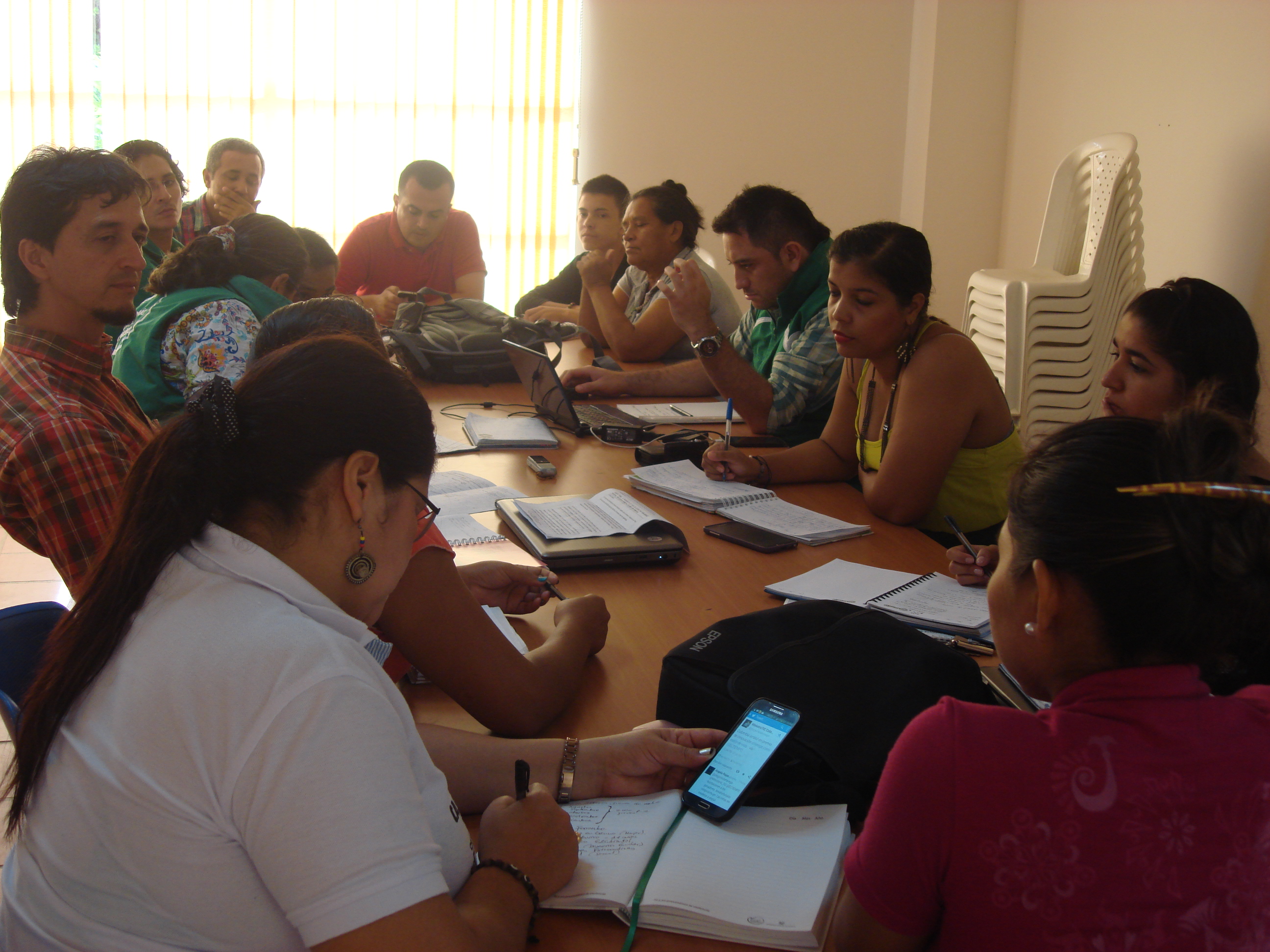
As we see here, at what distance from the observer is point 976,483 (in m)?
2.11

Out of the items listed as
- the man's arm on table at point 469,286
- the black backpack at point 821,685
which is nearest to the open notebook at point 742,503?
the black backpack at point 821,685

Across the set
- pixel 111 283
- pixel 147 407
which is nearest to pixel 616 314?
pixel 147 407

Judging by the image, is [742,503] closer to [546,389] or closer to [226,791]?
[546,389]

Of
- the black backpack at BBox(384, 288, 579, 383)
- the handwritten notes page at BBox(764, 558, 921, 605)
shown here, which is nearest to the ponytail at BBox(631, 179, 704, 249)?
the black backpack at BBox(384, 288, 579, 383)

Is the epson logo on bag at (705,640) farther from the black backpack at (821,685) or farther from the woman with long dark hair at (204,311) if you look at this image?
the woman with long dark hair at (204,311)

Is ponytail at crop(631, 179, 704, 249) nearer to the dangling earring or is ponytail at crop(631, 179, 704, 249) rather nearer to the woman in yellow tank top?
the woman in yellow tank top

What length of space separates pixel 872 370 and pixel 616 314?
1.58m

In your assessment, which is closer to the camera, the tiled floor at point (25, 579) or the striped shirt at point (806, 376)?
the striped shirt at point (806, 376)

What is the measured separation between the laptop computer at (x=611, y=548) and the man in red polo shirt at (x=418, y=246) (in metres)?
2.83

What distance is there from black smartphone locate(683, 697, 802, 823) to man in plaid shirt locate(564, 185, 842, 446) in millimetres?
1735

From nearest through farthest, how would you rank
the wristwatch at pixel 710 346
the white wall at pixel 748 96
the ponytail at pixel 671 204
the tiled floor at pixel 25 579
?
the wristwatch at pixel 710 346
the tiled floor at pixel 25 579
the ponytail at pixel 671 204
the white wall at pixel 748 96

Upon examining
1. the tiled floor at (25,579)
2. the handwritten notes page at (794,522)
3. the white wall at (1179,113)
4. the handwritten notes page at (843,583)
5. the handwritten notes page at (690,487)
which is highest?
the white wall at (1179,113)

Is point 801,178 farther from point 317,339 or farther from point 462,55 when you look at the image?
point 317,339

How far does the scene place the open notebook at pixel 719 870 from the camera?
830 mm
